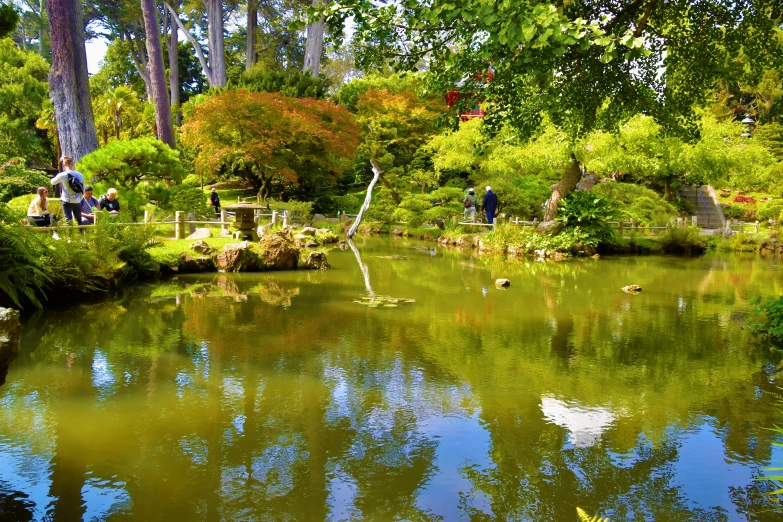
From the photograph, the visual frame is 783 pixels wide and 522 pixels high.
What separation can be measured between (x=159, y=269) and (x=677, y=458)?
930 cm

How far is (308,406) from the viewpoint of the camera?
4.62 m

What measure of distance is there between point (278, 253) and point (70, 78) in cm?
764

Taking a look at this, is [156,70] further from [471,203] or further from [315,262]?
[315,262]

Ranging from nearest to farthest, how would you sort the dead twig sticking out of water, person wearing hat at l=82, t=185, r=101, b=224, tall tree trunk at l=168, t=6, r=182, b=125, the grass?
1. the dead twig sticking out of water
2. the grass
3. person wearing hat at l=82, t=185, r=101, b=224
4. tall tree trunk at l=168, t=6, r=182, b=125

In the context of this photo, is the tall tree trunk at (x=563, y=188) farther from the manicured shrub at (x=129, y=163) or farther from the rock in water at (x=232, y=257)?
the manicured shrub at (x=129, y=163)

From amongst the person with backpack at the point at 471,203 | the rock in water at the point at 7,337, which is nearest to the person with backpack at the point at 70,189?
the rock in water at the point at 7,337

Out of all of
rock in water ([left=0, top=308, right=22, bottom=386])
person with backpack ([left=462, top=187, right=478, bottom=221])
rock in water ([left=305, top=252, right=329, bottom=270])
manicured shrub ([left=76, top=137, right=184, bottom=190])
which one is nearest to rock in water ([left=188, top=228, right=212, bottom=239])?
manicured shrub ([left=76, top=137, right=184, bottom=190])

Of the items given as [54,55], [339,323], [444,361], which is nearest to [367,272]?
[339,323]

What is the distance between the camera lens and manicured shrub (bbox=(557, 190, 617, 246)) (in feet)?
53.3

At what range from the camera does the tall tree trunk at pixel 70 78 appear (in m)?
14.7

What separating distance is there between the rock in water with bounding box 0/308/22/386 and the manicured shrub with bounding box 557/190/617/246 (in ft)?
48.9

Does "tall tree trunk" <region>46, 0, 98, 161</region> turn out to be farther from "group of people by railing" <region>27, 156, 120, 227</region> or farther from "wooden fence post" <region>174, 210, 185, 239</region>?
"group of people by railing" <region>27, 156, 120, 227</region>

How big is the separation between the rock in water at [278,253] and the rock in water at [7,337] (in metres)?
9.07

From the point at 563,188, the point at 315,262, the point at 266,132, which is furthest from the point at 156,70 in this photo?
the point at 563,188
